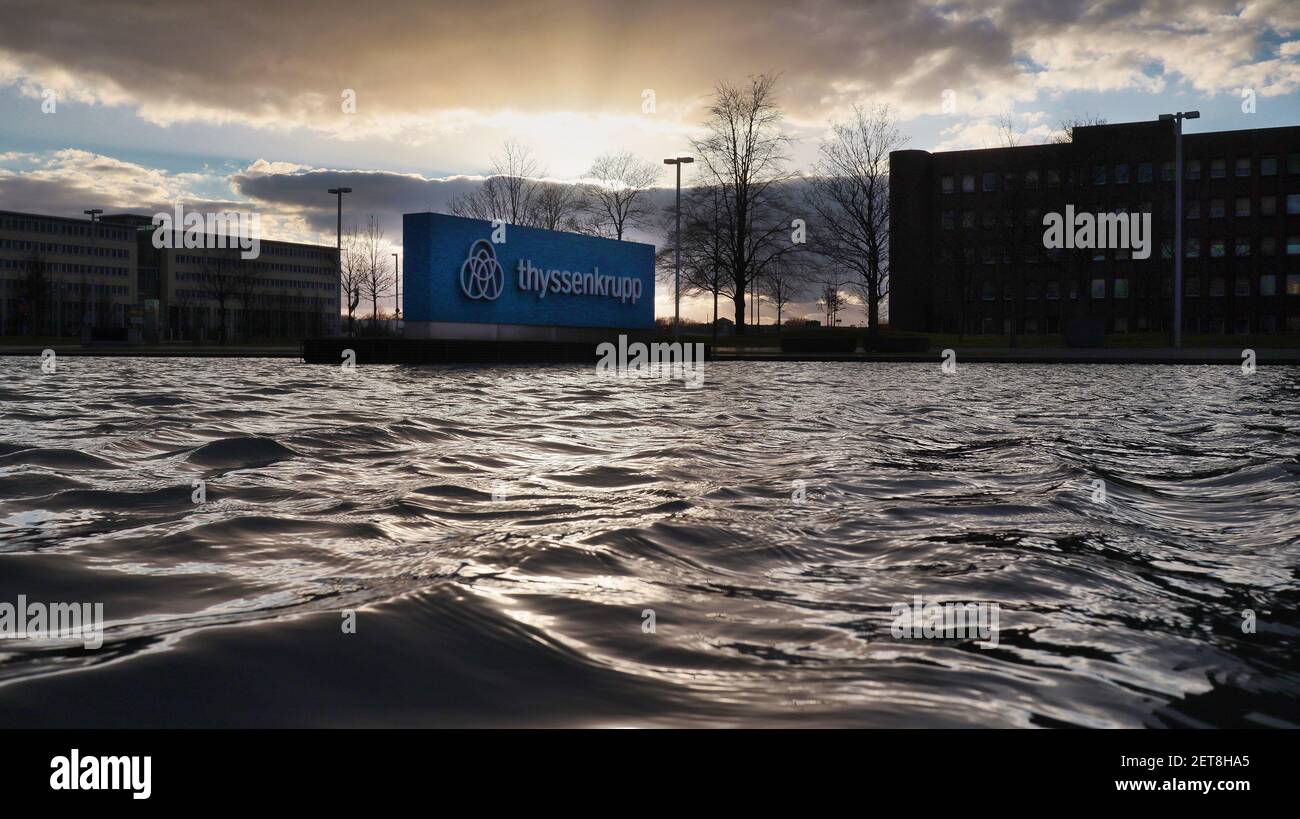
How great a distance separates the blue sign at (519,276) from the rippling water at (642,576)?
2228 centimetres

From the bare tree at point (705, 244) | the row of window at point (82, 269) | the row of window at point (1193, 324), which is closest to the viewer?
the bare tree at point (705, 244)

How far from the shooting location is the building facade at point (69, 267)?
106 m

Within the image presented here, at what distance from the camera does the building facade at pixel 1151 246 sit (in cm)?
7588

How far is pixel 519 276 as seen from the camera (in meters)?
33.4

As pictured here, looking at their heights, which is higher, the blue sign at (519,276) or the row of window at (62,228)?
the row of window at (62,228)

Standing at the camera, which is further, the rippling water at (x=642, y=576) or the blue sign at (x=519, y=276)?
the blue sign at (x=519, y=276)

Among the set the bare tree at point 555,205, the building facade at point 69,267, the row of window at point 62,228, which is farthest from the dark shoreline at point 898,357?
the row of window at point 62,228

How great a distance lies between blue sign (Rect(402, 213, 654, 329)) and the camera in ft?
96.6

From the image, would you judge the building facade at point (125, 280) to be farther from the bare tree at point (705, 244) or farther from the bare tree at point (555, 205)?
the bare tree at point (705, 244)

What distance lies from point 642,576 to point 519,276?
3074cm

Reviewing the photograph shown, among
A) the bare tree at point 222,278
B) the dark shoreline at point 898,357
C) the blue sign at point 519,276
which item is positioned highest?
the bare tree at point 222,278

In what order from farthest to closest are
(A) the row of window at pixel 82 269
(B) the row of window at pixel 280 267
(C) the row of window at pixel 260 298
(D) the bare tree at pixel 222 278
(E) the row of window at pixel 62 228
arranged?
(B) the row of window at pixel 280 267 < (C) the row of window at pixel 260 298 < (A) the row of window at pixel 82 269 < (E) the row of window at pixel 62 228 < (D) the bare tree at pixel 222 278

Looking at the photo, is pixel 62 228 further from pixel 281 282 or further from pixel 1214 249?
pixel 1214 249

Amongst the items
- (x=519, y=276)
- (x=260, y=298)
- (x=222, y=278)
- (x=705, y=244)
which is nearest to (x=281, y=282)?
(x=260, y=298)
